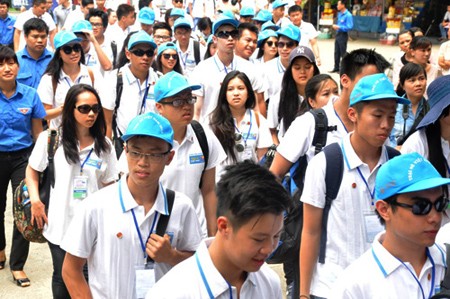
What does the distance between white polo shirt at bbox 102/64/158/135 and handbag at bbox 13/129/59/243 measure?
1.70 meters

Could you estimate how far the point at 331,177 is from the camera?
4125 millimetres

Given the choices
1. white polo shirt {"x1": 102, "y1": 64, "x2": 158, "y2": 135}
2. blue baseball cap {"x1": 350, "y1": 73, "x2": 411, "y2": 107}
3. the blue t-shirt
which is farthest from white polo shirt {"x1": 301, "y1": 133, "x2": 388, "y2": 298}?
the blue t-shirt

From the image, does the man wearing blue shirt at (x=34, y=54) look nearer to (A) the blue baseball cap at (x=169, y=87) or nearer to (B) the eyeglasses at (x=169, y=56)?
(B) the eyeglasses at (x=169, y=56)

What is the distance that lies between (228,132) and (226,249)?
397cm

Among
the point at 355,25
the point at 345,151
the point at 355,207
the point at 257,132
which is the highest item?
the point at 345,151

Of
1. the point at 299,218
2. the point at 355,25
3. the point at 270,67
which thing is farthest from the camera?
the point at 355,25

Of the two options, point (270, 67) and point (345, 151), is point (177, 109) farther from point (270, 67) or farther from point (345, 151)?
point (270, 67)

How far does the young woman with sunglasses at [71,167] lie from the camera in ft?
17.8

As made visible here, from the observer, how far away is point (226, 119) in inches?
274

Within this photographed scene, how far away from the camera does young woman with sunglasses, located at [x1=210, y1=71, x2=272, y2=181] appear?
6.87 metres

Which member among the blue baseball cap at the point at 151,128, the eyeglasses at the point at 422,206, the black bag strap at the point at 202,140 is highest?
the blue baseball cap at the point at 151,128

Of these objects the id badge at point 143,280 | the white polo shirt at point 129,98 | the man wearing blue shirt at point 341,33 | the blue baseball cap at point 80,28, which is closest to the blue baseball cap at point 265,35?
the blue baseball cap at point 80,28

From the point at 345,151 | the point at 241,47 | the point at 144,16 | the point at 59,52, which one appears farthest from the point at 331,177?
the point at 144,16

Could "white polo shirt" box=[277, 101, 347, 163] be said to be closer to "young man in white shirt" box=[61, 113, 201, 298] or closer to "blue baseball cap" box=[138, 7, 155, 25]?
"young man in white shirt" box=[61, 113, 201, 298]
